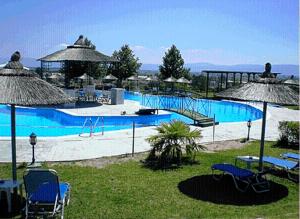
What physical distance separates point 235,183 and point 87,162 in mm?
3911

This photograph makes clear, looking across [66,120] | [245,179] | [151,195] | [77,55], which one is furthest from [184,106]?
[151,195]

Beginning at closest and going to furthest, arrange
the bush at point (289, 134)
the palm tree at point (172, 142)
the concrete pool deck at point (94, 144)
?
the palm tree at point (172, 142), the concrete pool deck at point (94, 144), the bush at point (289, 134)

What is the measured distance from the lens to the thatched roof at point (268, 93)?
7.72m

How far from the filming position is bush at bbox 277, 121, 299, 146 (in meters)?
11.8

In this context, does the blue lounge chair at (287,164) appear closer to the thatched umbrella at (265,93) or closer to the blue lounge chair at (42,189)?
the thatched umbrella at (265,93)

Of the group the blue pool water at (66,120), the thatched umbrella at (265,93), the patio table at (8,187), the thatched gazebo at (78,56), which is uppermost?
the thatched gazebo at (78,56)

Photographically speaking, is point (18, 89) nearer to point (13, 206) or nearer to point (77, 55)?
point (13, 206)

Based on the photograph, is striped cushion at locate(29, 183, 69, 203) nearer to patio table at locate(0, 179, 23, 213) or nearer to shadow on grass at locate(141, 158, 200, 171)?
patio table at locate(0, 179, 23, 213)

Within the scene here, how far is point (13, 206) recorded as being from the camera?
597 cm

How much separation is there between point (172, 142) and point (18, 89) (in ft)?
15.3

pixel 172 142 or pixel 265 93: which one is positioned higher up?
pixel 265 93

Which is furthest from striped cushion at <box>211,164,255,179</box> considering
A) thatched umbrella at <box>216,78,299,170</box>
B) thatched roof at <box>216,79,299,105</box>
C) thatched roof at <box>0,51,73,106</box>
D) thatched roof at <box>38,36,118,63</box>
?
thatched roof at <box>38,36,118,63</box>

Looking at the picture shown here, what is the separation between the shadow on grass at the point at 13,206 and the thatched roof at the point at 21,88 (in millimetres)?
1659

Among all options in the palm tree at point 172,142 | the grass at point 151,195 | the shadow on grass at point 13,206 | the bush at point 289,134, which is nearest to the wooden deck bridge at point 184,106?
the bush at point 289,134
